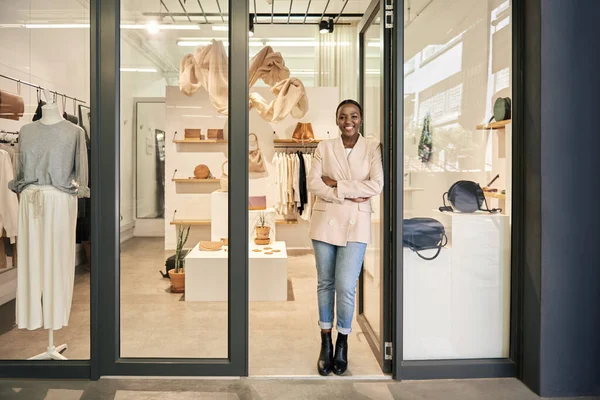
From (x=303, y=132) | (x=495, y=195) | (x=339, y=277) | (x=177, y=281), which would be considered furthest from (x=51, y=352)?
(x=303, y=132)

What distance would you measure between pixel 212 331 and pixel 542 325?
1.92 metres

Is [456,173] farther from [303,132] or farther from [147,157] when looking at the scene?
[303,132]

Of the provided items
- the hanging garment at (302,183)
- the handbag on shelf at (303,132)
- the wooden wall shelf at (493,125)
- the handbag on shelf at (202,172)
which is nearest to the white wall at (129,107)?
the handbag on shelf at (202,172)

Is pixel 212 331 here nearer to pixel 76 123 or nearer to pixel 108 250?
pixel 108 250

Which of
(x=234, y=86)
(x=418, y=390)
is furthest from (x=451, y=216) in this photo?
(x=234, y=86)

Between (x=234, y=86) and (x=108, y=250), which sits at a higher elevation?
(x=234, y=86)

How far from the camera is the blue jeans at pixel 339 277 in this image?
281 centimetres

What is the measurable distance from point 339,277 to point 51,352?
5.87 feet

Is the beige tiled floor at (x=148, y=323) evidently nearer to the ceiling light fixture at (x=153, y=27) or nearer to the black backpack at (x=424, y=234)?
the black backpack at (x=424, y=234)

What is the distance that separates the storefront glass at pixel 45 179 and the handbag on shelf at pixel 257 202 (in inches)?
56.4

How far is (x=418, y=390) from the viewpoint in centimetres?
261

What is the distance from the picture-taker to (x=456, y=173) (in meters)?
2.77

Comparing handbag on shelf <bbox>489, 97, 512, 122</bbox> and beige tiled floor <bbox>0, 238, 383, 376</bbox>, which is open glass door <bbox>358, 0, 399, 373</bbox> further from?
handbag on shelf <bbox>489, 97, 512, 122</bbox>

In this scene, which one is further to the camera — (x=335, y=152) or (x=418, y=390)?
(x=335, y=152)
